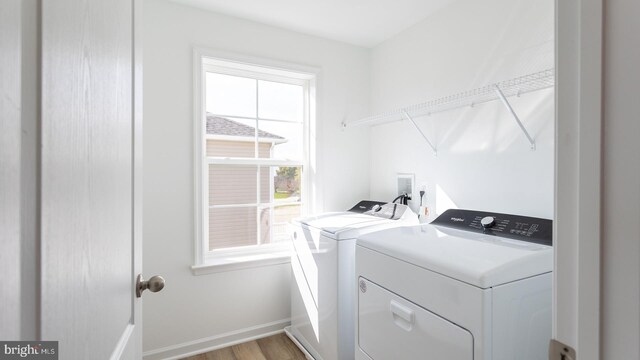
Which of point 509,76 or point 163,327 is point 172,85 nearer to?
point 163,327

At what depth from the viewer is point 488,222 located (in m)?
1.53

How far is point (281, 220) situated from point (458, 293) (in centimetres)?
179

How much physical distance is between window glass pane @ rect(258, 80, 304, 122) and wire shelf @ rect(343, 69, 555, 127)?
2.01 ft

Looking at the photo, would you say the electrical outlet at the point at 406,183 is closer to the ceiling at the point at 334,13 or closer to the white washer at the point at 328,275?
the white washer at the point at 328,275

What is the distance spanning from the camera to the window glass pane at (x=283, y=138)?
253cm

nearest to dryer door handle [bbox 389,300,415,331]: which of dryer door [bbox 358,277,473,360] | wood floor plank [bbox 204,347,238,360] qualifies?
dryer door [bbox 358,277,473,360]

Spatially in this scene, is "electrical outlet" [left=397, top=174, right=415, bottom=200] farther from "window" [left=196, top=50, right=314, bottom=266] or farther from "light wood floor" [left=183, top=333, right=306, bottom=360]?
"light wood floor" [left=183, top=333, right=306, bottom=360]

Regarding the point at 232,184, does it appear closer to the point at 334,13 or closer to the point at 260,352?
the point at 260,352

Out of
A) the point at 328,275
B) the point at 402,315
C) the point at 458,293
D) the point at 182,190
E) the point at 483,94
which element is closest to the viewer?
the point at 458,293

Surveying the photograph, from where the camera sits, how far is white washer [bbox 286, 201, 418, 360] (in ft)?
5.82

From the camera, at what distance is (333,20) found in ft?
7.55
